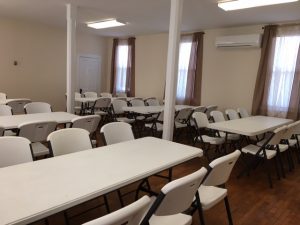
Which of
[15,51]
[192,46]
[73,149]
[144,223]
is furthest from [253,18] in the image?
[15,51]

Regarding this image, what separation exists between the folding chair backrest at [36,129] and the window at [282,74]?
15.5 ft

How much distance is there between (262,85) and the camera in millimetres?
5945

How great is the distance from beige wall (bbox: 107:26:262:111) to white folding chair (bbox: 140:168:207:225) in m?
5.11

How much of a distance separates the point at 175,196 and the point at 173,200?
0.03 meters

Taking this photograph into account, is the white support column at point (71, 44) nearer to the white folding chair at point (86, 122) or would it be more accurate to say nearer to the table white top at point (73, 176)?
the white folding chair at point (86, 122)

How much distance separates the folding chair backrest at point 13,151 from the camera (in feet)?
6.59

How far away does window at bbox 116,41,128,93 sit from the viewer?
29.1 feet

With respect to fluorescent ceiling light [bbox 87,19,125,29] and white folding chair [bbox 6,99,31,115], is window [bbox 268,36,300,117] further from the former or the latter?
white folding chair [bbox 6,99,31,115]

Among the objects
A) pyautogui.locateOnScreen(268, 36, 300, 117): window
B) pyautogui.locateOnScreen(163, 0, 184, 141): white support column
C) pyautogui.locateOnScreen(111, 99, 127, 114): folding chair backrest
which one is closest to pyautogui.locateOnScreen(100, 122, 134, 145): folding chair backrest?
pyautogui.locateOnScreen(163, 0, 184, 141): white support column

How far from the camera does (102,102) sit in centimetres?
650

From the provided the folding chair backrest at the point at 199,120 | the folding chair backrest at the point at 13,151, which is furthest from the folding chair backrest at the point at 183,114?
the folding chair backrest at the point at 13,151

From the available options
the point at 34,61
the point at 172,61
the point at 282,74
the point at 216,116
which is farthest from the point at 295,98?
the point at 34,61

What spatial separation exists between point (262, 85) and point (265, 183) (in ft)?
9.41

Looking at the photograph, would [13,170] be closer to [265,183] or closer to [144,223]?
[144,223]
